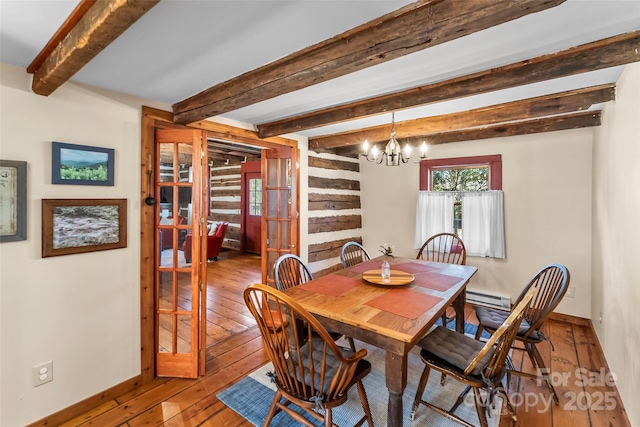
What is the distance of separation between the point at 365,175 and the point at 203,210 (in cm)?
306

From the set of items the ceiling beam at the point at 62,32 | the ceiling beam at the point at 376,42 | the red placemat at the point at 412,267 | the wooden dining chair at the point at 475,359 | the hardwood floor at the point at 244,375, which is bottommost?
the hardwood floor at the point at 244,375

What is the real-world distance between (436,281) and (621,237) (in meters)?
1.30

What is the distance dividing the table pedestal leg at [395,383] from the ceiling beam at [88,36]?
1770mm

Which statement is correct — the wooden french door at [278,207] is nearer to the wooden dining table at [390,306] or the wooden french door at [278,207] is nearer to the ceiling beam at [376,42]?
the wooden dining table at [390,306]

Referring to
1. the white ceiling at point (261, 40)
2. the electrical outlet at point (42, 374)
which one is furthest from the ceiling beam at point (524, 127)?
the electrical outlet at point (42, 374)

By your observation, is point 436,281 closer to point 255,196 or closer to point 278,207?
point 278,207

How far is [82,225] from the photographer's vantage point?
202 cm

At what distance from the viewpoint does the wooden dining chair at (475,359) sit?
1.50 metres

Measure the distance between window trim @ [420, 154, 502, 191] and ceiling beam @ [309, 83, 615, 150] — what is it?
4.03 feet

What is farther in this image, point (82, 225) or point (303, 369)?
point (82, 225)

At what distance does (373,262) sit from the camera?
300 cm

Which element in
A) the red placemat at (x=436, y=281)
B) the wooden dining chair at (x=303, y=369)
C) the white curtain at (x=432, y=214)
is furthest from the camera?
the white curtain at (x=432, y=214)

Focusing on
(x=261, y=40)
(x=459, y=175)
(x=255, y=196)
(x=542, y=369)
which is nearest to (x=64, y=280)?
(x=261, y=40)

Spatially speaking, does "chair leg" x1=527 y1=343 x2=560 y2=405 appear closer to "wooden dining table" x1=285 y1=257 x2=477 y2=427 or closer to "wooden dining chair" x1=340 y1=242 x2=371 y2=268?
"wooden dining table" x1=285 y1=257 x2=477 y2=427
